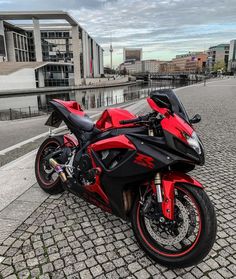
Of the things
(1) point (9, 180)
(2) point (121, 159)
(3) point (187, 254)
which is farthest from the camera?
Answer: (1) point (9, 180)

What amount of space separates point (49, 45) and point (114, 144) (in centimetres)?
7986

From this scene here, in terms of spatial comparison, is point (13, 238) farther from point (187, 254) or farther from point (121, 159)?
point (187, 254)

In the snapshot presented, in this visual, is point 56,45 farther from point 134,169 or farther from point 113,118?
point 134,169

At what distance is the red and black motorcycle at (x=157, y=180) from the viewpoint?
6.52ft

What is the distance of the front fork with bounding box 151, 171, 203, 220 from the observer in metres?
2.07

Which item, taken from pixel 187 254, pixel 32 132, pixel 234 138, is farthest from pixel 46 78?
pixel 187 254

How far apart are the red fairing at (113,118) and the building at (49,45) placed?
5789 cm

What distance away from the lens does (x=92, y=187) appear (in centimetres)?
262

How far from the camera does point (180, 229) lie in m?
2.17

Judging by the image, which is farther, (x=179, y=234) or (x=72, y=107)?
(x=72, y=107)

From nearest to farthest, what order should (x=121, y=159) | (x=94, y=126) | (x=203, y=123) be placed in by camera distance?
(x=121, y=159)
(x=94, y=126)
(x=203, y=123)

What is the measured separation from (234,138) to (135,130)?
5295 millimetres

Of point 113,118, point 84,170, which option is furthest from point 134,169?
point 84,170

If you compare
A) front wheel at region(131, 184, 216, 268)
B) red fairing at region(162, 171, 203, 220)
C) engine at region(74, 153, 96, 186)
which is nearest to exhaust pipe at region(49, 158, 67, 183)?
engine at region(74, 153, 96, 186)
